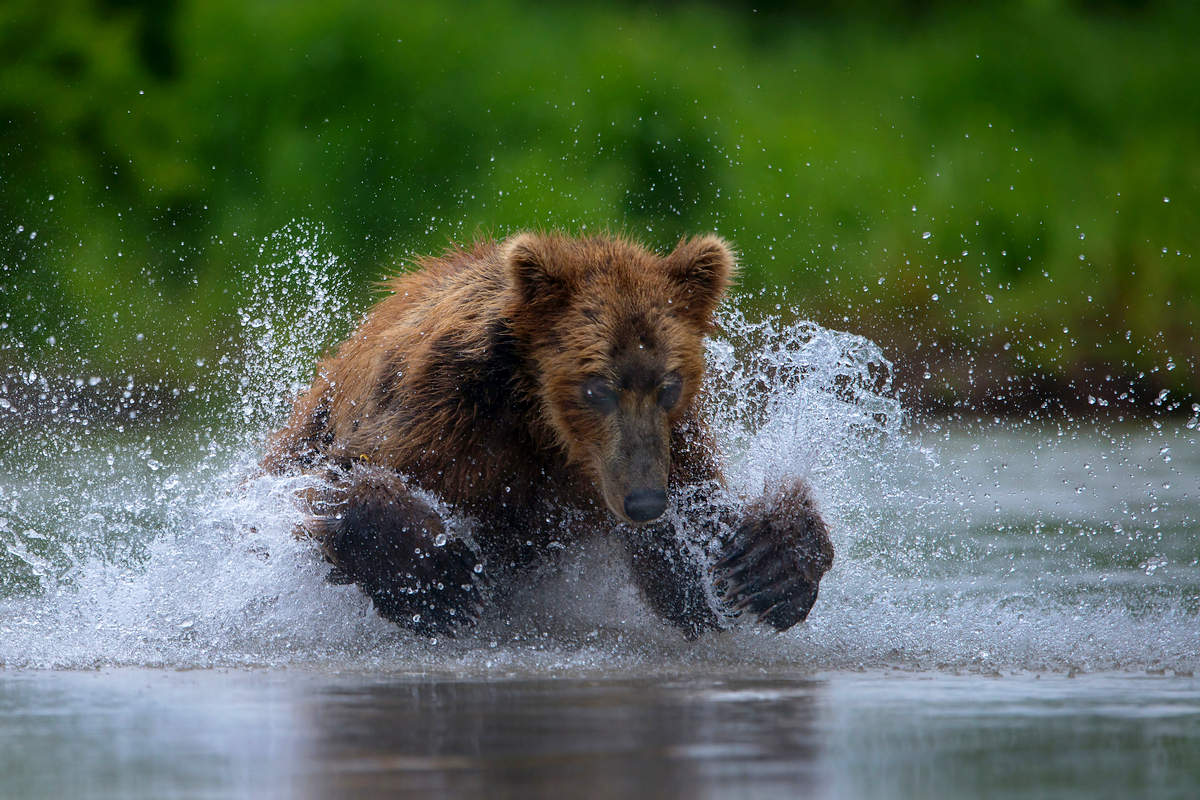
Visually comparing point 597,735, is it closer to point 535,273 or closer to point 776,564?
point 776,564

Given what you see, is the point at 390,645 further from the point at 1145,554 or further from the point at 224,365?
the point at 224,365

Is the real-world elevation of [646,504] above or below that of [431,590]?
above

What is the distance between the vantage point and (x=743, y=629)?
675 cm

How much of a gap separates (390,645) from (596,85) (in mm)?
13556

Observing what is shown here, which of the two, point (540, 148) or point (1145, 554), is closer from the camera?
point (1145, 554)

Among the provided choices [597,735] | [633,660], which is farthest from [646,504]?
[597,735]

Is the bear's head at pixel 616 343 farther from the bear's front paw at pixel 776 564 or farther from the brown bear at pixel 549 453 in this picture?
the bear's front paw at pixel 776 564

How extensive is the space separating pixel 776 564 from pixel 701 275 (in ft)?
3.65

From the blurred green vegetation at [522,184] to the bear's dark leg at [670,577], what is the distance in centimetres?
955

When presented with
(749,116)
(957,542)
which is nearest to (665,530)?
(957,542)

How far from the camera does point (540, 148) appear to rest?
18.7 metres

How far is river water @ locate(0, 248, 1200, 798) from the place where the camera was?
4086mm

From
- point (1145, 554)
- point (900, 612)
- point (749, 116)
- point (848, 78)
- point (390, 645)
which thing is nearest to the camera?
point (390, 645)

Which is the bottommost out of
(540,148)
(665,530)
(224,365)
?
(665,530)
